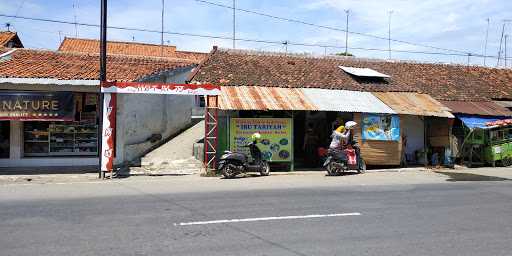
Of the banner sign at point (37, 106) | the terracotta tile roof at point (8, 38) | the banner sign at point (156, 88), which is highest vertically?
the terracotta tile roof at point (8, 38)

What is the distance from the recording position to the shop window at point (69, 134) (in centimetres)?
1741

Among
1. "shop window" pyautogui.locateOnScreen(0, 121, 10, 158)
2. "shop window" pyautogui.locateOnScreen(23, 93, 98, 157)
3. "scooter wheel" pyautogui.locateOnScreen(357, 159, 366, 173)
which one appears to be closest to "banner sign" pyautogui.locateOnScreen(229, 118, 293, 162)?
"scooter wheel" pyautogui.locateOnScreen(357, 159, 366, 173)

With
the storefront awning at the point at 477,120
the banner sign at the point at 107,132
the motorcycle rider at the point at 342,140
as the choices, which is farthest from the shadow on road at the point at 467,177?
the banner sign at the point at 107,132

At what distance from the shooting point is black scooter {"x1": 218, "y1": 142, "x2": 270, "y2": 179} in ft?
49.6

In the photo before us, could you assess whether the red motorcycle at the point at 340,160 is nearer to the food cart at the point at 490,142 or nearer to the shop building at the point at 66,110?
the food cart at the point at 490,142

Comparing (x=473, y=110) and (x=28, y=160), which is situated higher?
(x=473, y=110)

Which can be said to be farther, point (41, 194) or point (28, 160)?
point (28, 160)

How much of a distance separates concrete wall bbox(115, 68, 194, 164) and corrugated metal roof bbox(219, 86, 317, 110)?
338 cm

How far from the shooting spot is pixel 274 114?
18203 mm

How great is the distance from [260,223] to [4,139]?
517 inches

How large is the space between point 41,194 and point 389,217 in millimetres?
7899

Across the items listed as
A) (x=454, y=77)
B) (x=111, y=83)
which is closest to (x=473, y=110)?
(x=454, y=77)

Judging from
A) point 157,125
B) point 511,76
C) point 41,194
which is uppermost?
point 511,76

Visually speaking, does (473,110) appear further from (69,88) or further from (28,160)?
(28,160)
